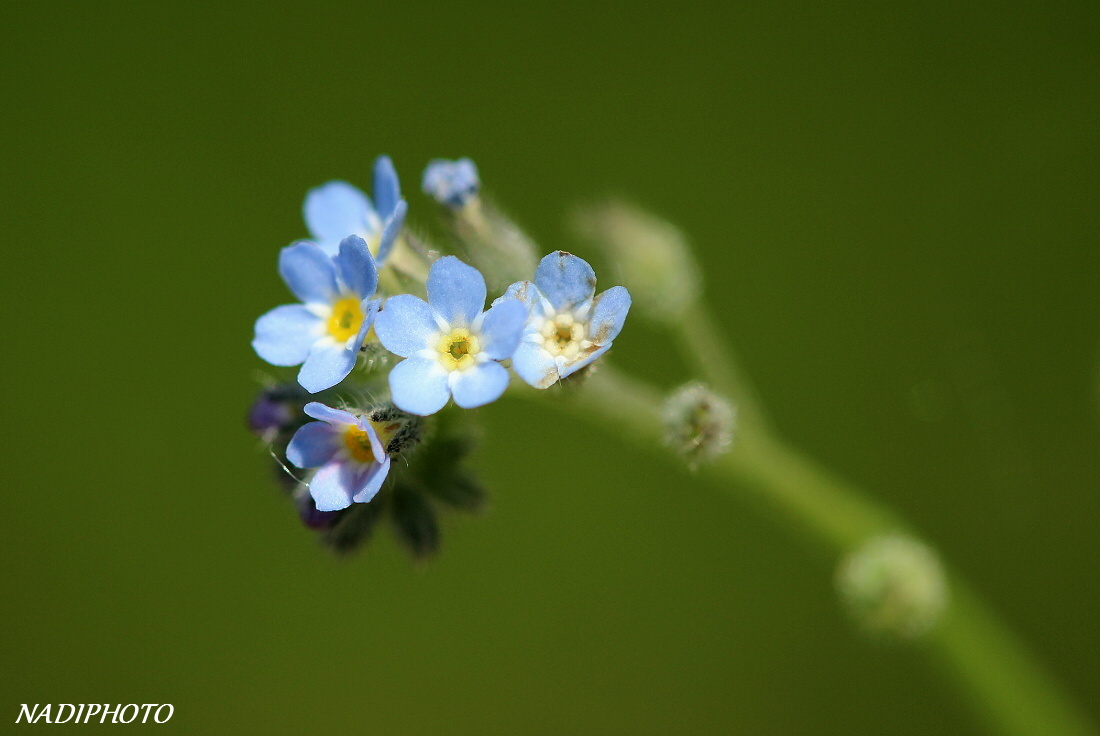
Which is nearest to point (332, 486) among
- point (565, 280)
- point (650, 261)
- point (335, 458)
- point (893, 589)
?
point (335, 458)

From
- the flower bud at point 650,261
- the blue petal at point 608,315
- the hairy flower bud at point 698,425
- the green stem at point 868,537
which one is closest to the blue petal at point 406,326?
the blue petal at point 608,315

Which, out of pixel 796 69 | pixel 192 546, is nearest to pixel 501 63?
pixel 796 69

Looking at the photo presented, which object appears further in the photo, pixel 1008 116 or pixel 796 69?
pixel 796 69

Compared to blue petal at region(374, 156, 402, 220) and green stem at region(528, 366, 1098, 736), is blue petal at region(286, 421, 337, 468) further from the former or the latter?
green stem at region(528, 366, 1098, 736)

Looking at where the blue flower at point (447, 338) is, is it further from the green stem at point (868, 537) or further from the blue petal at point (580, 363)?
the green stem at point (868, 537)

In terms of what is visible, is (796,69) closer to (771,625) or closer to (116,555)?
(771,625)

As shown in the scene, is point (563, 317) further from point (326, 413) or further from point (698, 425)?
point (326, 413)
